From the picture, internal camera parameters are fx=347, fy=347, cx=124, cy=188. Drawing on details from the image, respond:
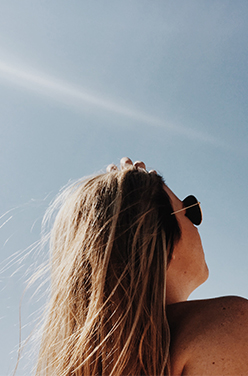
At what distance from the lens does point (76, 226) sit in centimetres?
233

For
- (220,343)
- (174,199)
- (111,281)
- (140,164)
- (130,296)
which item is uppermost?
(140,164)

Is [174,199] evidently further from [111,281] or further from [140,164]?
[111,281]

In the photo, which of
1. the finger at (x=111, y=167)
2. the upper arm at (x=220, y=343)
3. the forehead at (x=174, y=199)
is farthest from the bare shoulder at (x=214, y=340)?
the finger at (x=111, y=167)

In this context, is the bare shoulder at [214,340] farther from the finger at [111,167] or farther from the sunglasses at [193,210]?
the finger at [111,167]

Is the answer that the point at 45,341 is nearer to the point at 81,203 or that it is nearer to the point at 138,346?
the point at 138,346

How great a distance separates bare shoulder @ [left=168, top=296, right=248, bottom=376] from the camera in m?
1.76

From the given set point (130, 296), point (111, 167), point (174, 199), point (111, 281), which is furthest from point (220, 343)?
point (111, 167)

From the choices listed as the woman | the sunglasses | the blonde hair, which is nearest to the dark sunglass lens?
the sunglasses

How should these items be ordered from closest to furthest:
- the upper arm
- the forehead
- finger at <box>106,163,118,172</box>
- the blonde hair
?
1. the upper arm
2. the blonde hair
3. the forehead
4. finger at <box>106,163,118,172</box>

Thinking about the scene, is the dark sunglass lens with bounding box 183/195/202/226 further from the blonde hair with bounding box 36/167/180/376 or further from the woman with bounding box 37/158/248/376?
the blonde hair with bounding box 36/167/180/376

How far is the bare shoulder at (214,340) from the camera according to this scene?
69.2 inches

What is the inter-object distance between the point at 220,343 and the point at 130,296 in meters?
0.53

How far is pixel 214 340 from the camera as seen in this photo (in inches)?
70.3

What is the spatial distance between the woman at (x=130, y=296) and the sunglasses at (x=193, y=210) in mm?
185
